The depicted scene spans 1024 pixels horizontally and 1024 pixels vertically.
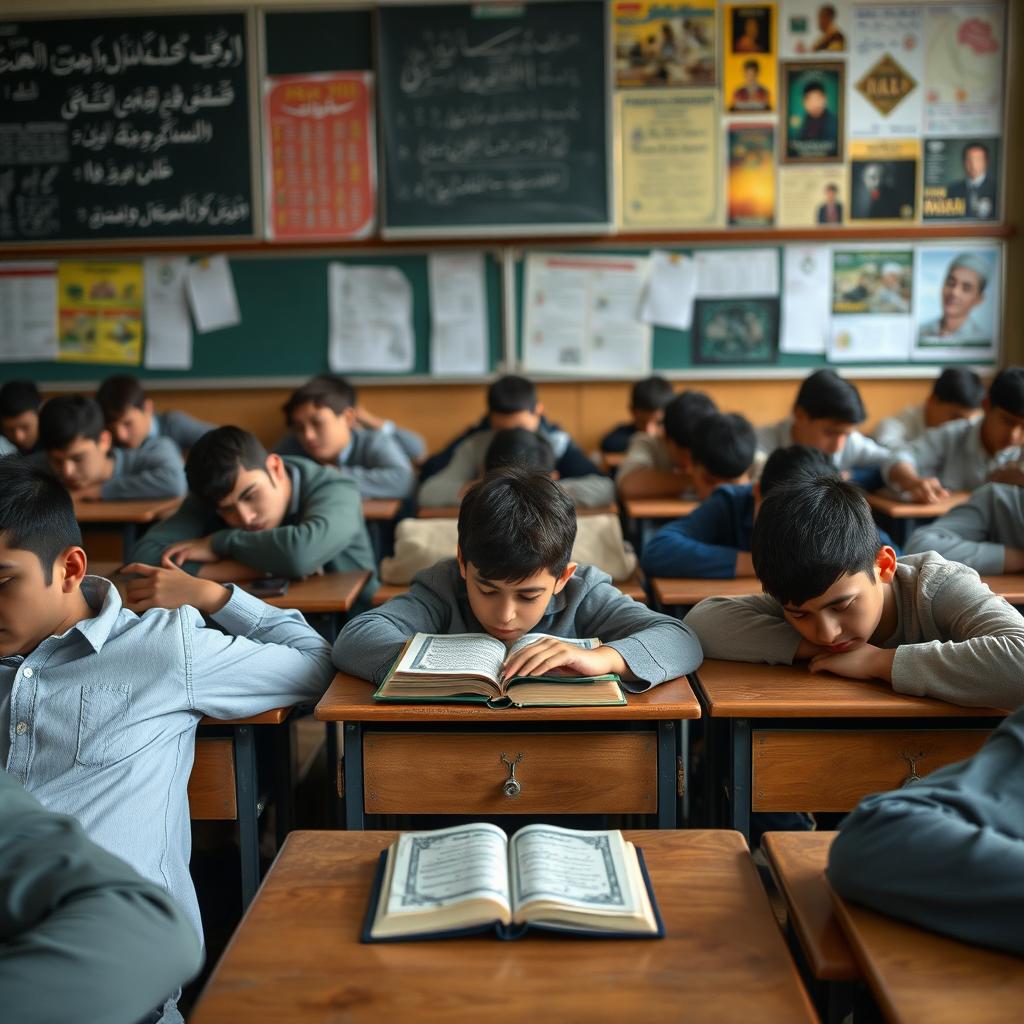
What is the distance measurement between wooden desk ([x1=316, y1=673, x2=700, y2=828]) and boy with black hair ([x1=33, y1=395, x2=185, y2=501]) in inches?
96.3

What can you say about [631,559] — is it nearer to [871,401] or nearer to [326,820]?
[326,820]

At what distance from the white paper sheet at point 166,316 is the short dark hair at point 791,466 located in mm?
3449

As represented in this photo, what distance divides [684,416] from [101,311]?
3006 mm

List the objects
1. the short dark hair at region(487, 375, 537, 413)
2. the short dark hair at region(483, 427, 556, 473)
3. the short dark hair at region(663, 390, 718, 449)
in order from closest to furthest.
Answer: the short dark hair at region(483, 427, 556, 473) < the short dark hair at region(663, 390, 718, 449) < the short dark hair at region(487, 375, 537, 413)

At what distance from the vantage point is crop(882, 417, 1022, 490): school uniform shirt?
155 inches

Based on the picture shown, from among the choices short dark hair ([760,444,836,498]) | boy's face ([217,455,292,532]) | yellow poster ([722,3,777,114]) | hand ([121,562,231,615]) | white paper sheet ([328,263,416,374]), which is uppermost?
yellow poster ([722,3,777,114])

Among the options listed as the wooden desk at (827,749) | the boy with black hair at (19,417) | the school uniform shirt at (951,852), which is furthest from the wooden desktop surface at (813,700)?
the boy with black hair at (19,417)

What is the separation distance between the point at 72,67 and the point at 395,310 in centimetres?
187

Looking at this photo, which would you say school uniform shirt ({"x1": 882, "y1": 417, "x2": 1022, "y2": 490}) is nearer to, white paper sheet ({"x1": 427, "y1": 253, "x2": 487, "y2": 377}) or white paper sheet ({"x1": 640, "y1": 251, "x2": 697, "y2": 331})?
white paper sheet ({"x1": 640, "y1": 251, "x2": 697, "y2": 331})

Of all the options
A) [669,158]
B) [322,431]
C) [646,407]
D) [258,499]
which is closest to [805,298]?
[669,158]

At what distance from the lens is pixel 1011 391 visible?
11.4 feet

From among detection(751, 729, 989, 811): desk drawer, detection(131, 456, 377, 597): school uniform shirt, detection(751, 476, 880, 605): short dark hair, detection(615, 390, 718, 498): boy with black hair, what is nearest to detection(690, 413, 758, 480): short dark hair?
detection(615, 390, 718, 498): boy with black hair

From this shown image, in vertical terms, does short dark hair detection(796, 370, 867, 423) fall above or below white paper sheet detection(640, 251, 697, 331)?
below

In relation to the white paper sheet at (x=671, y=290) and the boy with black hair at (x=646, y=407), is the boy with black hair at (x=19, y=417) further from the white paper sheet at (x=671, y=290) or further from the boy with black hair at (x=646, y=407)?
the white paper sheet at (x=671, y=290)
